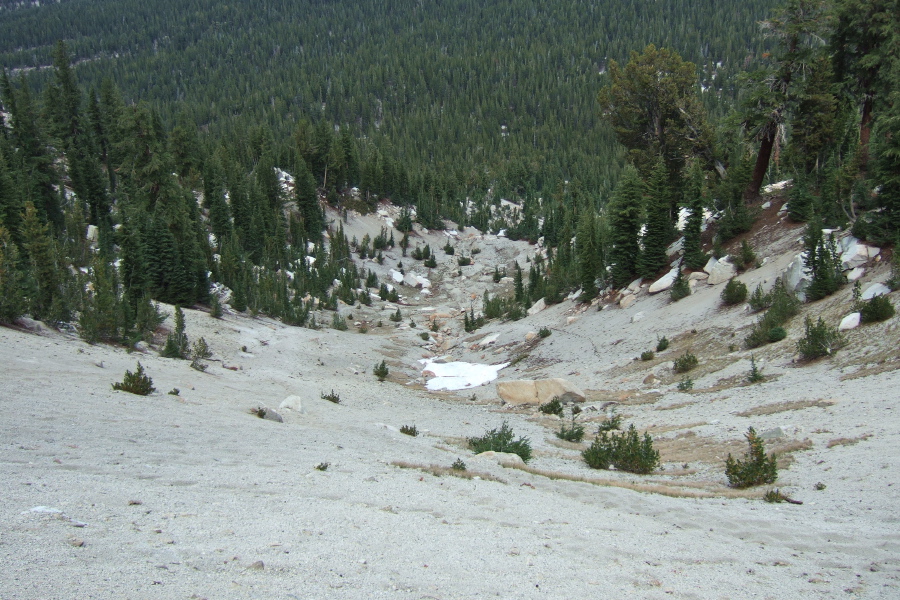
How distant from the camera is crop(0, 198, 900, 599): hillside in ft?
19.2

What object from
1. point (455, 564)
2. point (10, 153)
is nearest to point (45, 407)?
point (455, 564)

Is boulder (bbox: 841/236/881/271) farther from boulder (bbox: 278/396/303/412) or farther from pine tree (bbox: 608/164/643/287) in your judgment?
boulder (bbox: 278/396/303/412)

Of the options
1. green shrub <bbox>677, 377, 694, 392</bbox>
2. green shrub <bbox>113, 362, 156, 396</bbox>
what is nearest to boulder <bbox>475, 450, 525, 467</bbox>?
green shrub <bbox>113, 362, 156, 396</bbox>

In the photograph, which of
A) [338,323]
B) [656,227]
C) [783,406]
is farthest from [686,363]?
[338,323]

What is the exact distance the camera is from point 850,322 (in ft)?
60.8

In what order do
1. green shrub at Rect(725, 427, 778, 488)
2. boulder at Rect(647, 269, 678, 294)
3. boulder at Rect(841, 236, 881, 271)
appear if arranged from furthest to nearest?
boulder at Rect(647, 269, 678, 294) → boulder at Rect(841, 236, 881, 271) → green shrub at Rect(725, 427, 778, 488)

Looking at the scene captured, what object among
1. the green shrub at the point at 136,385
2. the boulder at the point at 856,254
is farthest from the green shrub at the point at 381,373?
the boulder at the point at 856,254

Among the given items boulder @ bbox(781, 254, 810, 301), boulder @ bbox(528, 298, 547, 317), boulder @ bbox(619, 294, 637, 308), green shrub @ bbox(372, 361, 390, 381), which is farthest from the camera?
boulder @ bbox(528, 298, 547, 317)

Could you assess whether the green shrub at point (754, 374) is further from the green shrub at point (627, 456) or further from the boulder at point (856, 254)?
the green shrub at point (627, 456)

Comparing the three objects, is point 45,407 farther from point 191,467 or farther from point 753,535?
point 753,535

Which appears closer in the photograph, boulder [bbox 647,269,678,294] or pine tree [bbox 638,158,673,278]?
boulder [bbox 647,269,678,294]

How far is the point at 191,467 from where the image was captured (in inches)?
367

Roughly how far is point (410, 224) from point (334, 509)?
8307cm

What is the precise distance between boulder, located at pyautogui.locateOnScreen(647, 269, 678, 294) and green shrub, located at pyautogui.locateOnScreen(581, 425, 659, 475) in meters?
21.8
